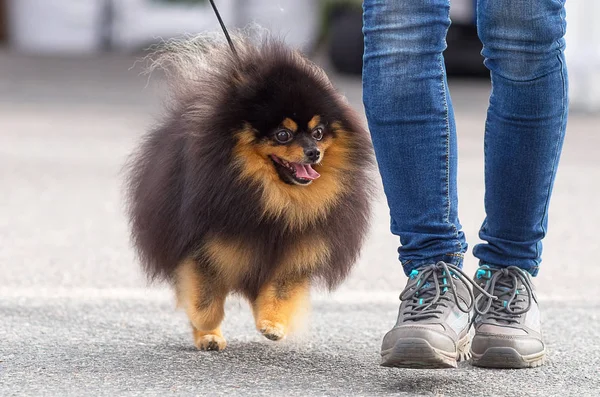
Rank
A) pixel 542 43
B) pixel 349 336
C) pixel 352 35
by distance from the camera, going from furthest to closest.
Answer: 1. pixel 352 35
2. pixel 349 336
3. pixel 542 43

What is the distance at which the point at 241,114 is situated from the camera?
3.07 meters

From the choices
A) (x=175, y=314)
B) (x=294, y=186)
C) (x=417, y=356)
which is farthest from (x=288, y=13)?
(x=417, y=356)

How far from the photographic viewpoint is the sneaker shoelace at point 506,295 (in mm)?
2910

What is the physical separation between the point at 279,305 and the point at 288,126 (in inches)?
20.1

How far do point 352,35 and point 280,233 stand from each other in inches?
379

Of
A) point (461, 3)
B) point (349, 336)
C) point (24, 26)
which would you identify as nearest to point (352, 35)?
point (461, 3)

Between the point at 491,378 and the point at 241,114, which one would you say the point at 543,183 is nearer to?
the point at 491,378

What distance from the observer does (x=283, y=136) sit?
A: 10.1 ft

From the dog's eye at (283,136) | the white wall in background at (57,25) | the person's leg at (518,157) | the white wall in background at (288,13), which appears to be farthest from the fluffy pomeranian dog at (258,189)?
the white wall in background at (57,25)

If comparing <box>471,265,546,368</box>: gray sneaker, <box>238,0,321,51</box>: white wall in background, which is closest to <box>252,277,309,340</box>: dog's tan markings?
<box>471,265,546,368</box>: gray sneaker

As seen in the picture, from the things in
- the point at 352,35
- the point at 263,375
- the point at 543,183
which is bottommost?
the point at 263,375

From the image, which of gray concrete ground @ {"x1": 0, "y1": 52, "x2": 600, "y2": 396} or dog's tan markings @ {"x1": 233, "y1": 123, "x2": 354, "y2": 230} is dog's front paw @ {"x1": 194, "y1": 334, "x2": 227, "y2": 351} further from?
dog's tan markings @ {"x1": 233, "y1": 123, "x2": 354, "y2": 230}

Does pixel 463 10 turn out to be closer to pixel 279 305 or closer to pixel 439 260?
pixel 279 305

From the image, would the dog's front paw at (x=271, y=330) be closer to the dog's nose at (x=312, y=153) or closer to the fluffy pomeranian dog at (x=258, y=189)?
the fluffy pomeranian dog at (x=258, y=189)
